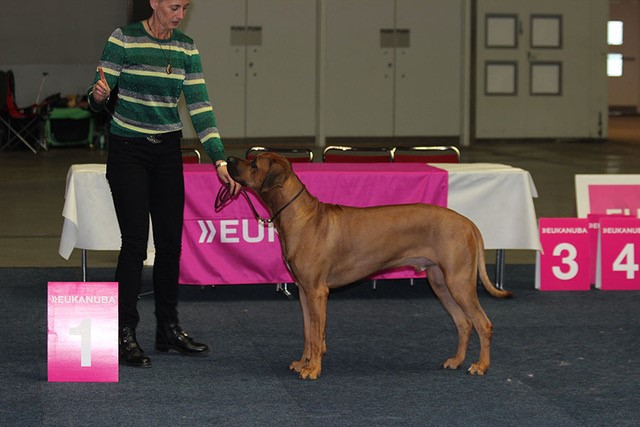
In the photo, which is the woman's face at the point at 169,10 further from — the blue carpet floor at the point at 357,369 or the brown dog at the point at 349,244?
the blue carpet floor at the point at 357,369

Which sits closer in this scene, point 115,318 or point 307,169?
point 115,318

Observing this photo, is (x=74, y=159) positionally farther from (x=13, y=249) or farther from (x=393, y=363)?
(x=393, y=363)

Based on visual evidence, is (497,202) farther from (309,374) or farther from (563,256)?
(309,374)

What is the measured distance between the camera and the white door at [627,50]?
2511 cm

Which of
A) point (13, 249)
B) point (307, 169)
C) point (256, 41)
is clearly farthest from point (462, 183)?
point (256, 41)

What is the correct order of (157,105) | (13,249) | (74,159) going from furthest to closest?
(74,159) → (13,249) → (157,105)

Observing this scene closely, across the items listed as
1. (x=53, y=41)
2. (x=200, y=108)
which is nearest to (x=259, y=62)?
(x=53, y=41)

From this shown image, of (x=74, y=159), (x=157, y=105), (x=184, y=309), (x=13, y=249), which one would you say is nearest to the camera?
(x=157, y=105)

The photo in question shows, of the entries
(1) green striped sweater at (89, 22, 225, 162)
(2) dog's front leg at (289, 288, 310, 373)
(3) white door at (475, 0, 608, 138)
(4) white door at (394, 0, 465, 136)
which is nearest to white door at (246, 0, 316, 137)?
(4) white door at (394, 0, 465, 136)

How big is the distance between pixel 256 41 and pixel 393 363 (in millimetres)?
11797

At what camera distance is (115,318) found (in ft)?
14.7

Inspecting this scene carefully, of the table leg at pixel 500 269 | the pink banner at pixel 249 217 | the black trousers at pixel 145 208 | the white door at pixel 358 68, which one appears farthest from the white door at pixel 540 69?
the black trousers at pixel 145 208

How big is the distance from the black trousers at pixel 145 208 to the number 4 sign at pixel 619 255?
276 cm

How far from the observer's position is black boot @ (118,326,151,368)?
473 centimetres
